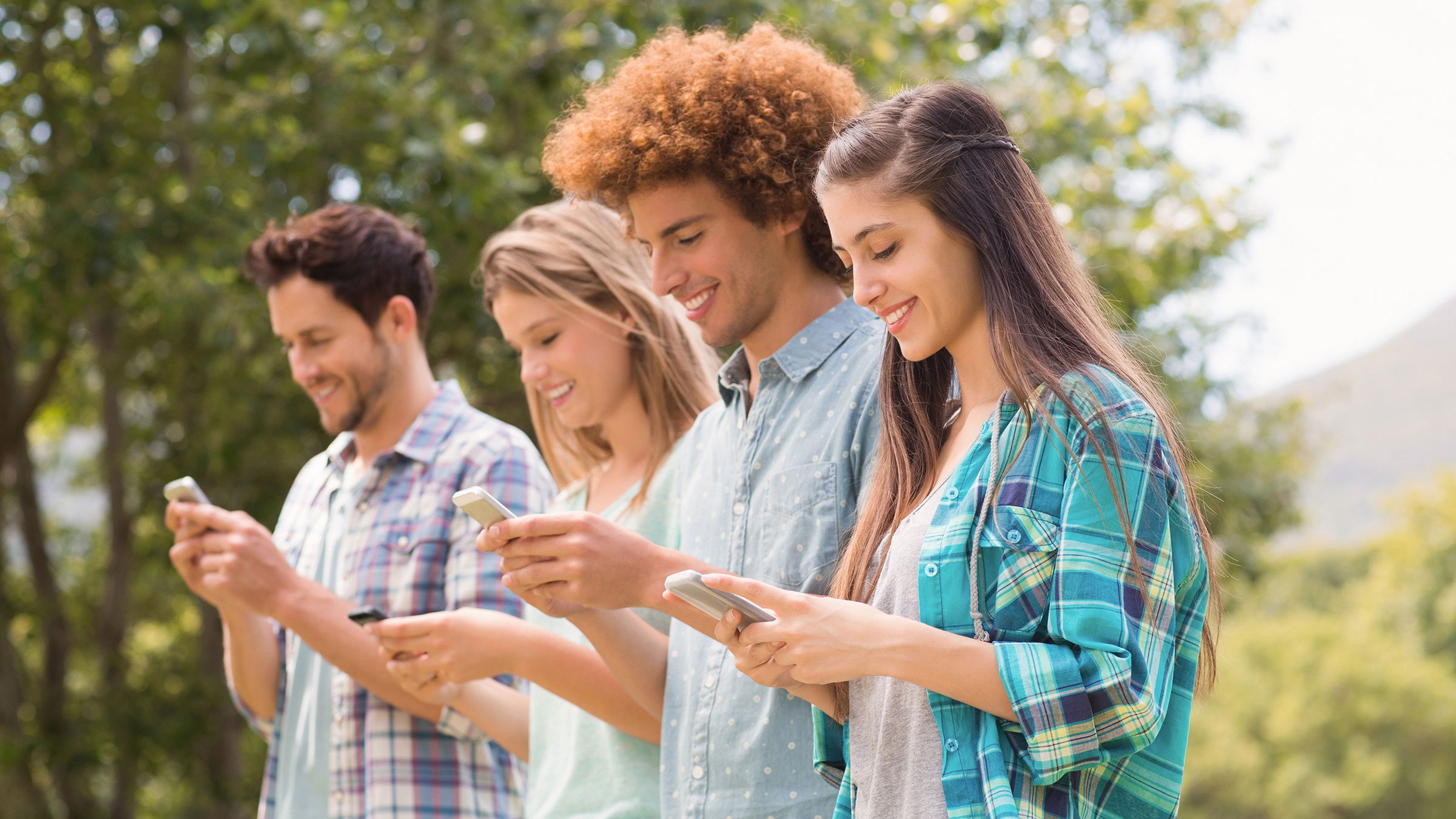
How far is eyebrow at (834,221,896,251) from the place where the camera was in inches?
67.2

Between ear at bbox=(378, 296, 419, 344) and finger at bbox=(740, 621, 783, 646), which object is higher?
ear at bbox=(378, 296, 419, 344)

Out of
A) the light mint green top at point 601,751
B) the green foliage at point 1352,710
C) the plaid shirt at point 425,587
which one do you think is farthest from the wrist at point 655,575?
the green foliage at point 1352,710

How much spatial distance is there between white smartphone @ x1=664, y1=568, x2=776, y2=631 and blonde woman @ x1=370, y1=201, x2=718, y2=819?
766mm

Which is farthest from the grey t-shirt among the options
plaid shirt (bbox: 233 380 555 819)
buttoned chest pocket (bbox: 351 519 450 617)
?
buttoned chest pocket (bbox: 351 519 450 617)

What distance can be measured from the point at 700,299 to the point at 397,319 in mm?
1255

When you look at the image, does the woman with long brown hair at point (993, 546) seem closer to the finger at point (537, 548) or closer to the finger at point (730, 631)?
the finger at point (730, 631)

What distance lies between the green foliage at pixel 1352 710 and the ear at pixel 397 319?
110 ft

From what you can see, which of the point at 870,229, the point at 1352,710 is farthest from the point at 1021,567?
the point at 1352,710

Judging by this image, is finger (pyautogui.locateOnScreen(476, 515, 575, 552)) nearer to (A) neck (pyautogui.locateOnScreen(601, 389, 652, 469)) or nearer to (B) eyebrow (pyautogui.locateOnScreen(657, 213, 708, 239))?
(B) eyebrow (pyautogui.locateOnScreen(657, 213, 708, 239))

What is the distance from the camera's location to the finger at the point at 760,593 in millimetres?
1539

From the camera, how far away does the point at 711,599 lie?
1.56 meters

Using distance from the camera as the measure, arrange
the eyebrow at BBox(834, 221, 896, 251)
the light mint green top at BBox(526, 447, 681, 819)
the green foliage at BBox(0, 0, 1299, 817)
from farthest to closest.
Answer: the green foliage at BBox(0, 0, 1299, 817)
the light mint green top at BBox(526, 447, 681, 819)
the eyebrow at BBox(834, 221, 896, 251)

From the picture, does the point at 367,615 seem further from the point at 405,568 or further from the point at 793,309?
the point at 793,309

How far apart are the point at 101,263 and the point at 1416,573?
143 feet
